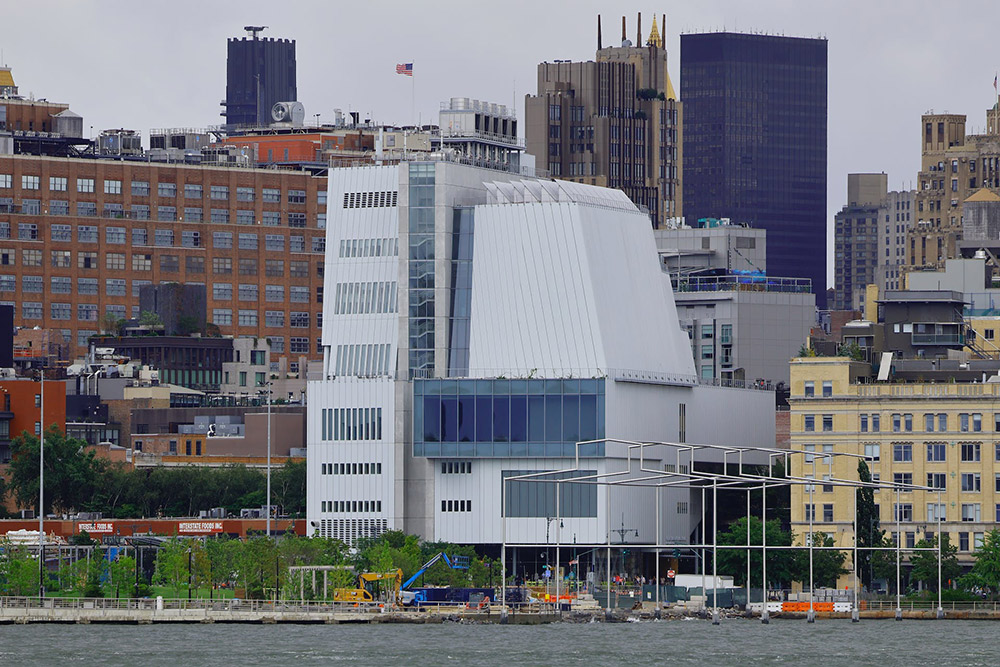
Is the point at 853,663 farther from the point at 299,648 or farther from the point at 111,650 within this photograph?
the point at 111,650

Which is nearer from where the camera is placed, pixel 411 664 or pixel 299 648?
pixel 411 664

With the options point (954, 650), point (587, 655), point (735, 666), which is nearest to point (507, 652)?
point (587, 655)

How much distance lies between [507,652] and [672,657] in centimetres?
1139

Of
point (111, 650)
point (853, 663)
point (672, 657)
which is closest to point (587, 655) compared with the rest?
point (672, 657)

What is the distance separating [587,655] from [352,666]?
19.2 meters

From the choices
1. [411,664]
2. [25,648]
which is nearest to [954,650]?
[411,664]

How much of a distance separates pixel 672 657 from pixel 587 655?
18.8 feet

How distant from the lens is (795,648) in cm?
19575

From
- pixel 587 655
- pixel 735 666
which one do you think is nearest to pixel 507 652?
pixel 587 655

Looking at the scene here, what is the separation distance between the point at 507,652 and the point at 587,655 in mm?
5891

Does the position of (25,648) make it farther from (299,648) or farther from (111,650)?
(299,648)

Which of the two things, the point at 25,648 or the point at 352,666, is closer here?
the point at 352,666

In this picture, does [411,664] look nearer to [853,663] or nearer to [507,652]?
[507,652]

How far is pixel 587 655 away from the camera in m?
188
